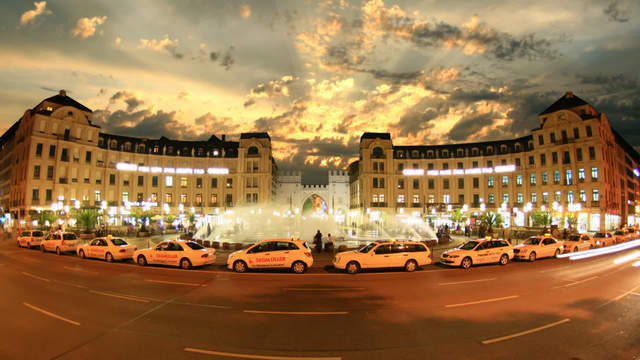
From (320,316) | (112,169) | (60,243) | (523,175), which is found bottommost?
(320,316)

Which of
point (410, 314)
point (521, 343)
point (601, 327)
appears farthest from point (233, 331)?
point (601, 327)

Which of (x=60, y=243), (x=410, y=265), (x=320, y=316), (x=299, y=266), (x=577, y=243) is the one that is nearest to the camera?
(x=320, y=316)

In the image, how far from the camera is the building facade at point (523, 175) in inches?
1973

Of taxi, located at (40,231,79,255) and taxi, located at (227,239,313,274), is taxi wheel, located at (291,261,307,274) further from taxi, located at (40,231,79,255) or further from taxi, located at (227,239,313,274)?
taxi, located at (40,231,79,255)

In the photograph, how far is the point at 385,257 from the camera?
1708 cm

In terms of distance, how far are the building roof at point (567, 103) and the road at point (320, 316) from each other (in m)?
48.2

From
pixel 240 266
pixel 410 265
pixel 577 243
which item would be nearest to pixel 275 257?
pixel 240 266

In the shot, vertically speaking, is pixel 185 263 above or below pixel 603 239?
below

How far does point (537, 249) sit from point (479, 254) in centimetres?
556

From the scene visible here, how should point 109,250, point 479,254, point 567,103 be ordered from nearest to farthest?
point 479,254 → point 109,250 → point 567,103

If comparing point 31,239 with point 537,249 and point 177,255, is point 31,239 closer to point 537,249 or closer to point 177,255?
point 177,255

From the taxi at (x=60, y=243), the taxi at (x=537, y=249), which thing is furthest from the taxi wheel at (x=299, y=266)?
the taxi at (x=60, y=243)

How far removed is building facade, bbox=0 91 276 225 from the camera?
51438mm

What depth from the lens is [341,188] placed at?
92.1m
